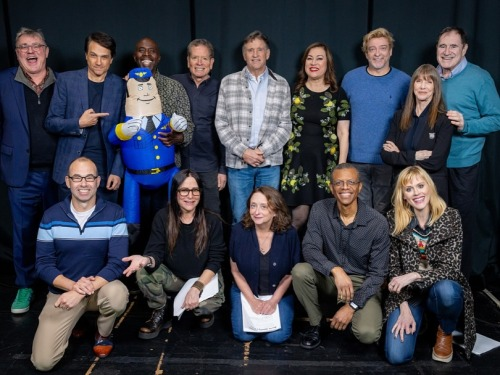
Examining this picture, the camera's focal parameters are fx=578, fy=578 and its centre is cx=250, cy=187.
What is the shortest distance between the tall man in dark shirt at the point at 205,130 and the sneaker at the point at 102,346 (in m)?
1.01

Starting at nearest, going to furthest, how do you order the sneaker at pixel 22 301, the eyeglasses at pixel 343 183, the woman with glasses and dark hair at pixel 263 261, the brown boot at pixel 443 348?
1. the brown boot at pixel 443 348
2. the eyeglasses at pixel 343 183
3. the woman with glasses and dark hair at pixel 263 261
4. the sneaker at pixel 22 301

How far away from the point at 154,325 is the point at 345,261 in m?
1.07

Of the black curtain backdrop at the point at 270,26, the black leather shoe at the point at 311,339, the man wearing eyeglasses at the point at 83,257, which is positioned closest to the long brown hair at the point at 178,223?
the man wearing eyeglasses at the point at 83,257

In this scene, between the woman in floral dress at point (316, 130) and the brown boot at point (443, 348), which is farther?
the woman in floral dress at point (316, 130)

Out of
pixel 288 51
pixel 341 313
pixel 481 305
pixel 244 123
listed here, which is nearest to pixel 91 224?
pixel 244 123

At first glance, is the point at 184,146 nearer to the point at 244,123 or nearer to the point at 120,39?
the point at 244,123

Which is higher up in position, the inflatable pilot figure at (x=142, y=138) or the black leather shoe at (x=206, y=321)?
the inflatable pilot figure at (x=142, y=138)

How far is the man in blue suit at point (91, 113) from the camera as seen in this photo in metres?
3.23

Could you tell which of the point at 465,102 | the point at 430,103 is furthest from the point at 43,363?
the point at 465,102

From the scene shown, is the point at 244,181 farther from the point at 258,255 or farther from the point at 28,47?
the point at 28,47

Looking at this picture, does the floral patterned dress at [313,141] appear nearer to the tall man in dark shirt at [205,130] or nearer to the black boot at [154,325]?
the tall man in dark shirt at [205,130]

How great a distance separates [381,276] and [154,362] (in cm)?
120

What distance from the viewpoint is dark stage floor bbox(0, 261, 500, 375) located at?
2.72 m

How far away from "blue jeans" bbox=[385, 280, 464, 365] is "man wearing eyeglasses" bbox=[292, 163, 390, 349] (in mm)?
131
